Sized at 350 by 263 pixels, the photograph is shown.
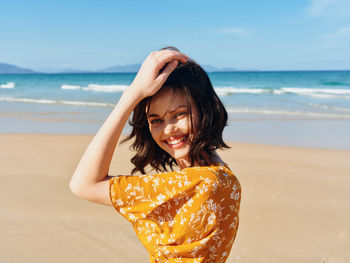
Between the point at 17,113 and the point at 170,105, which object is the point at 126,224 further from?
the point at 17,113

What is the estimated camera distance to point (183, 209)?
1302 millimetres

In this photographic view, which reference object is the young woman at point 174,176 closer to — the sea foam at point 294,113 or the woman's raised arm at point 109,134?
the woman's raised arm at point 109,134

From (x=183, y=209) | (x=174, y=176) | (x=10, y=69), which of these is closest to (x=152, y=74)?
(x=174, y=176)

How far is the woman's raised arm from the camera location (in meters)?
1.41

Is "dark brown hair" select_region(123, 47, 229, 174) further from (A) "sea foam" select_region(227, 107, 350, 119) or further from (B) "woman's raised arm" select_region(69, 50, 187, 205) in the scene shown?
(A) "sea foam" select_region(227, 107, 350, 119)

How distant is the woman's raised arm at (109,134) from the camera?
4.63ft

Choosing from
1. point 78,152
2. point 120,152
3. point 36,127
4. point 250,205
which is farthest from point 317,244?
point 36,127

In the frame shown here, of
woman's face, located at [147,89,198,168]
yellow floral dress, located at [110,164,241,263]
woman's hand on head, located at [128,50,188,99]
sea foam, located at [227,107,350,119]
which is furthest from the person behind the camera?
sea foam, located at [227,107,350,119]

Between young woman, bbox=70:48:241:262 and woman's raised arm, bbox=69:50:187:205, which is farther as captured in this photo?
woman's raised arm, bbox=69:50:187:205

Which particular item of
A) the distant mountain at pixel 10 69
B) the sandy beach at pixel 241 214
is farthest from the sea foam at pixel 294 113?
the distant mountain at pixel 10 69

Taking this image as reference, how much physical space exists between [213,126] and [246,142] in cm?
677

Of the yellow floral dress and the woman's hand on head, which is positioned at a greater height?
the woman's hand on head

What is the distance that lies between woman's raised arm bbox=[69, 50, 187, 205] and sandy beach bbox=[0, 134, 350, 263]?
2.22 meters

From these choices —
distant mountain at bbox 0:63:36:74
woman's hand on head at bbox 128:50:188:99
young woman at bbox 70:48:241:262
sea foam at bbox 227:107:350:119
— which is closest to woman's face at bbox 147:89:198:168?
young woman at bbox 70:48:241:262
